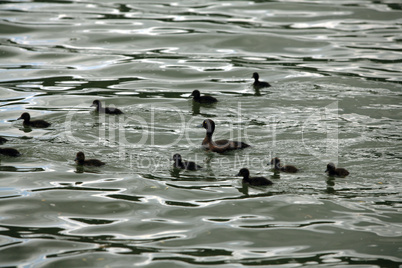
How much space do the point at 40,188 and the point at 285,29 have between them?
1324 cm

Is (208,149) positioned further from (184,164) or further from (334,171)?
(334,171)

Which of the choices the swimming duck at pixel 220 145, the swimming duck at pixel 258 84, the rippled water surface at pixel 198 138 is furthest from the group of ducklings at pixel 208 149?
the swimming duck at pixel 258 84

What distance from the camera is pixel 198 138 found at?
41.0 ft

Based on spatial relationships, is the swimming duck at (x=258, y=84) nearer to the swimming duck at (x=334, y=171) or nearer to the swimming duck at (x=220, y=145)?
the swimming duck at (x=220, y=145)

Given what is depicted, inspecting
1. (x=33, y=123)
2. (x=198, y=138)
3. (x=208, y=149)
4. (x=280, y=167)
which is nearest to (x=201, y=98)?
(x=198, y=138)

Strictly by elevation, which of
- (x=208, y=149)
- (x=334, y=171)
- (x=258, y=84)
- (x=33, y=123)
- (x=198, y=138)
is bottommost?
(x=334, y=171)

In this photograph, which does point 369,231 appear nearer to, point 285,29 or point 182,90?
point 182,90

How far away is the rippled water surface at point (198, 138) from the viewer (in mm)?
8648

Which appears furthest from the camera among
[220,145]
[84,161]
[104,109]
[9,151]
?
[104,109]

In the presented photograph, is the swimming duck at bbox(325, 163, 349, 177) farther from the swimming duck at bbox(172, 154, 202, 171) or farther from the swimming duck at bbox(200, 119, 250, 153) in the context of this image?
the swimming duck at bbox(172, 154, 202, 171)

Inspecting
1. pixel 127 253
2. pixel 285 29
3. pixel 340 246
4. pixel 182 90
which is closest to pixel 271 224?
pixel 340 246

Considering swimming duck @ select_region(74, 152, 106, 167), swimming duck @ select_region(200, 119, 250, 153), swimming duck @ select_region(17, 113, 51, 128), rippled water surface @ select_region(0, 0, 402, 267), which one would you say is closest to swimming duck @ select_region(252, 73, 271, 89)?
rippled water surface @ select_region(0, 0, 402, 267)

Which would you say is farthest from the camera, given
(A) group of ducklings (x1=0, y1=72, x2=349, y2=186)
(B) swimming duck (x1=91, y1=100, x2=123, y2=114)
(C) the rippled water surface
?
(B) swimming duck (x1=91, y1=100, x2=123, y2=114)

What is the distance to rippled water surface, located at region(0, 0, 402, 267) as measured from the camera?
8648 millimetres
